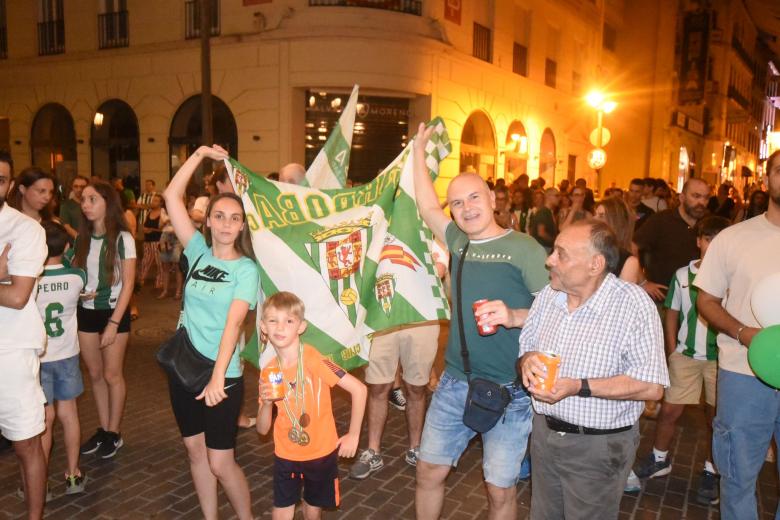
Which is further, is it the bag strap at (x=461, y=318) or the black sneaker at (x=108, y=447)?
the black sneaker at (x=108, y=447)

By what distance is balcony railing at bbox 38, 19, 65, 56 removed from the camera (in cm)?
1909

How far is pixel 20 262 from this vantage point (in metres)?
3.21

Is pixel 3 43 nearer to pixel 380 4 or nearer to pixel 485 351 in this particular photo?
pixel 380 4

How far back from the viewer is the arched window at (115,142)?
1825 cm

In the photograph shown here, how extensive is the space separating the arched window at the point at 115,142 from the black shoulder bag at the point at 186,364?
16.3 metres

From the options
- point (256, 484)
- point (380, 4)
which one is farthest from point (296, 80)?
point (256, 484)

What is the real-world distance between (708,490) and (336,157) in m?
3.64

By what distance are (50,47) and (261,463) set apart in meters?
19.3

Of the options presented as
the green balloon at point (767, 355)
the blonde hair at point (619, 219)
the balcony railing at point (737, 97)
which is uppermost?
the balcony railing at point (737, 97)

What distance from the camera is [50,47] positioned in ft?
63.4

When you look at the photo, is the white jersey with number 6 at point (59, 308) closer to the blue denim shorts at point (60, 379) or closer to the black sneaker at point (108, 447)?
the blue denim shorts at point (60, 379)

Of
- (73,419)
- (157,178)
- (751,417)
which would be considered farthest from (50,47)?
(751,417)

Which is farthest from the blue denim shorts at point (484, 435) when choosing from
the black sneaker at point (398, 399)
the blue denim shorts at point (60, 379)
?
the black sneaker at point (398, 399)

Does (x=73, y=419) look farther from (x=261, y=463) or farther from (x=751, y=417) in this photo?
(x=751, y=417)
